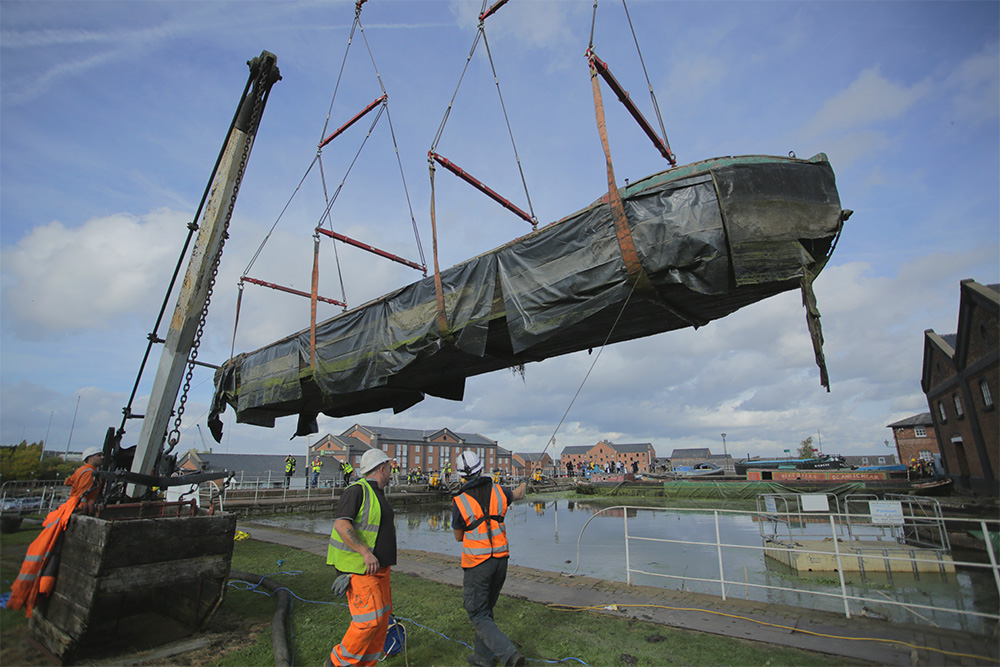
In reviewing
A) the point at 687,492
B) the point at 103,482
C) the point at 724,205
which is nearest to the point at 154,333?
the point at 103,482

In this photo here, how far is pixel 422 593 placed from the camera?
6.08 metres

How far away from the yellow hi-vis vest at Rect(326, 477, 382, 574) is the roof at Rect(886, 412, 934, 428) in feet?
158

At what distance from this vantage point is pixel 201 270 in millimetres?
5797

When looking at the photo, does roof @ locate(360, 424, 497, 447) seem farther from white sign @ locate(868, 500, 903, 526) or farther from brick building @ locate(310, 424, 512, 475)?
white sign @ locate(868, 500, 903, 526)

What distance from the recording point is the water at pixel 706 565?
279 inches

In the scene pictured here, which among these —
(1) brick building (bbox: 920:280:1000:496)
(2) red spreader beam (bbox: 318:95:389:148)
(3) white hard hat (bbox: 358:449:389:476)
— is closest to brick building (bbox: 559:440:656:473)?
(1) brick building (bbox: 920:280:1000:496)

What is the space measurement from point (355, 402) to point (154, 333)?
11.7 ft

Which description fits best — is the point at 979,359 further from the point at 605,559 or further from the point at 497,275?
the point at 497,275

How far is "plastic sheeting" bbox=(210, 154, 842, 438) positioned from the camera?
4.43m

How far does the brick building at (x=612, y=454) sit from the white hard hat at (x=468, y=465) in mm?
105439

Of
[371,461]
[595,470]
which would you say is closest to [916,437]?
[371,461]

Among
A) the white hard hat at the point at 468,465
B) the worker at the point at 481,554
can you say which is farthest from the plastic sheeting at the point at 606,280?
the worker at the point at 481,554

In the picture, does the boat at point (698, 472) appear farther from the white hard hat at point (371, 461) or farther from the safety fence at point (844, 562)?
the white hard hat at point (371, 461)

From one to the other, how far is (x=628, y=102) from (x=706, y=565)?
908cm
